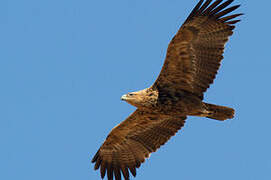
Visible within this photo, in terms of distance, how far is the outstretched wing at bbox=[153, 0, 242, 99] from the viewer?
43.8 feet

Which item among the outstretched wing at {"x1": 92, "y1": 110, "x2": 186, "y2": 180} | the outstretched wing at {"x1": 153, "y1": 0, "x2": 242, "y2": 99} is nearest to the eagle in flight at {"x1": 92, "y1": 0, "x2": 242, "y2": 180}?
the outstretched wing at {"x1": 153, "y1": 0, "x2": 242, "y2": 99}

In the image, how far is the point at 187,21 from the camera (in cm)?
1334

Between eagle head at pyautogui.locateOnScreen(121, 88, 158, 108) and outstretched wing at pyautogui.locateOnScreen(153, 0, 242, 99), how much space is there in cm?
29

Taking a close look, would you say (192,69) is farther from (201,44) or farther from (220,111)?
(220,111)

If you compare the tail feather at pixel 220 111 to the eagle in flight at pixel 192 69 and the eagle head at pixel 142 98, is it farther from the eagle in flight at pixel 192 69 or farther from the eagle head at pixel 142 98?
the eagle head at pixel 142 98

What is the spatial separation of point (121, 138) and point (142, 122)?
2.77 ft

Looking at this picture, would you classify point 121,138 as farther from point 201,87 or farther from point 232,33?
point 232,33

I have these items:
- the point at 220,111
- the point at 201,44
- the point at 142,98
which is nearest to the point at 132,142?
the point at 142,98

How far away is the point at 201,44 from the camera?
13500mm

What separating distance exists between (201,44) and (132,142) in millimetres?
3723

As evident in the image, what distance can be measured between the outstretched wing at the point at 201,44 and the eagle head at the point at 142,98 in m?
0.29

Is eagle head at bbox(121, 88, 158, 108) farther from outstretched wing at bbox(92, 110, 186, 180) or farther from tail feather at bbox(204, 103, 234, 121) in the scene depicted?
tail feather at bbox(204, 103, 234, 121)

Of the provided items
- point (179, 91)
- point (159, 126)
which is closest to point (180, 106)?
point (179, 91)

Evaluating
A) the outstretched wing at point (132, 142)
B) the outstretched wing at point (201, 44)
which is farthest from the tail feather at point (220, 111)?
the outstretched wing at point (132, 142)
